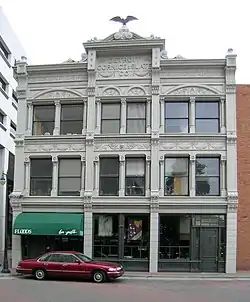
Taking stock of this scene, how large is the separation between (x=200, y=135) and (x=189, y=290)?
11.1 metres

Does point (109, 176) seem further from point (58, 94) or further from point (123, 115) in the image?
point (58, 94)

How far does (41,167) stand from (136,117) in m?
6.72

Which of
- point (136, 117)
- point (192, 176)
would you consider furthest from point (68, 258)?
point (136, 117)

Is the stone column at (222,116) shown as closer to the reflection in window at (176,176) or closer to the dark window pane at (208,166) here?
the dark window pane at (208,166)

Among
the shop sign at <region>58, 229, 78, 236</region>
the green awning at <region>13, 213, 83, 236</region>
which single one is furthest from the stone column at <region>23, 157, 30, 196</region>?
the shop sign at <region>58, 229, 78, 236</region>

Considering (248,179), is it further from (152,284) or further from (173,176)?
(152,284)

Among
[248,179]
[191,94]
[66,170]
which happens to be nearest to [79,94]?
[66,170]

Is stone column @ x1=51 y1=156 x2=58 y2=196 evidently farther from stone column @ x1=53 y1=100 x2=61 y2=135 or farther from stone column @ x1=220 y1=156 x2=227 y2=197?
stone column @ x1=220 y1=156 x2=227 y2=197

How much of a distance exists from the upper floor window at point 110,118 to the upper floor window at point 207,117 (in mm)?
4828

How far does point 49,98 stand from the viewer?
30.7m

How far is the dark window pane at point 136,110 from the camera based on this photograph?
30.0m

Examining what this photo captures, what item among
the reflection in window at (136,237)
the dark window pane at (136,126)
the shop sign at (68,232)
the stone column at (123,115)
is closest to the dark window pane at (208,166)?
the dark window pane at (136,126)

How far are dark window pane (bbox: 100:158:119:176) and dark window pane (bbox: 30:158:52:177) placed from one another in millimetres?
3313

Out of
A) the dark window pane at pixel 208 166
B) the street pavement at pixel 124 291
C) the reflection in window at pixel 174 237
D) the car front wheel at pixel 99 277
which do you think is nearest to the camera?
the street pavement at pixel 124 291
